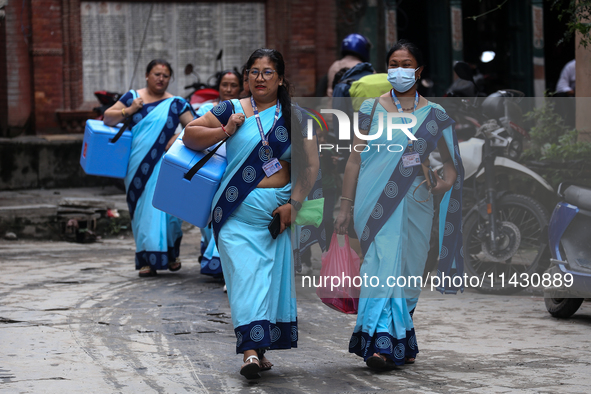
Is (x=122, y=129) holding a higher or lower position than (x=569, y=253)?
higher

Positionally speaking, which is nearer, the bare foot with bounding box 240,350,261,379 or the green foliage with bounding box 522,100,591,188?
the bare foot with bounding box 240,350,261,379

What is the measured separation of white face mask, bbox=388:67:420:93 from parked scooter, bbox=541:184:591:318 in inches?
65.9

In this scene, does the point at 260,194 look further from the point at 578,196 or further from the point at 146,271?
the point at 146,271

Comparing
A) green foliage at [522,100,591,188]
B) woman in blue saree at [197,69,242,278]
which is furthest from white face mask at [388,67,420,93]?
woman in blue saree at [197,69,242,278]

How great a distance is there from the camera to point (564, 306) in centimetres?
558

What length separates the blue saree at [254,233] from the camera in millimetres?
4270

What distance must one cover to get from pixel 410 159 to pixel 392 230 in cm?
40

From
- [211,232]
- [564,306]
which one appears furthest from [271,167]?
[211,232]

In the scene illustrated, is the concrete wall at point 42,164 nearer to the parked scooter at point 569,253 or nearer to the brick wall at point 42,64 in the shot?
the brick wall at point 42,64

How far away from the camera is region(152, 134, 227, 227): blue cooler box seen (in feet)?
14.7

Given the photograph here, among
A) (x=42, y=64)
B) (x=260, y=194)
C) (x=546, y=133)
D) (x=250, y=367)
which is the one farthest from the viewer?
(x=42, y=64)

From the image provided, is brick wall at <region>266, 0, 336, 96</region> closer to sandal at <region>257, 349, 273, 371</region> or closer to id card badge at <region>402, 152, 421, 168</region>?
id card badge at <region>402, 152, 421, 168</region>

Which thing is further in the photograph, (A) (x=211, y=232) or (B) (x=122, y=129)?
(B) (x=122, y=129)

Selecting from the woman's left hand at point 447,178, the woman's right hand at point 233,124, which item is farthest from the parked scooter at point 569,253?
the woman's right hand at point 233,124
